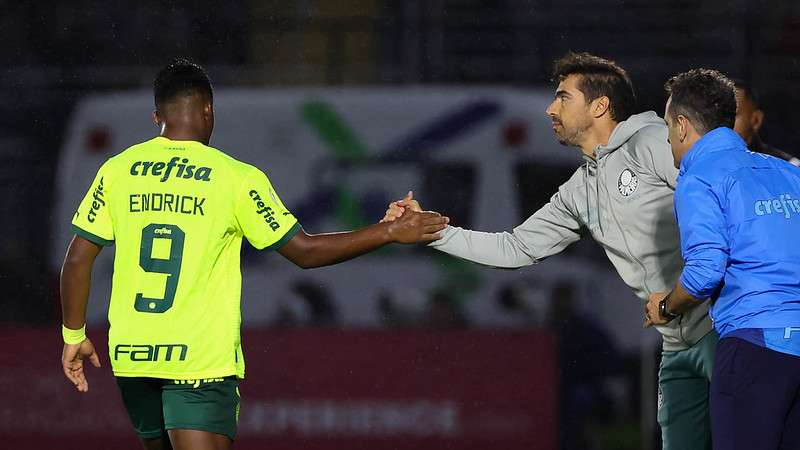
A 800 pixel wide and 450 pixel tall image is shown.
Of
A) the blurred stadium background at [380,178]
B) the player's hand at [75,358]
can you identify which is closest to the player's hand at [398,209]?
the player's hand at [75,358]

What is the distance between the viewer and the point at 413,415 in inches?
230

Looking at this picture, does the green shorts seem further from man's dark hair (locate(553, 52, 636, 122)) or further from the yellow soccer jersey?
man's dark hair (locate(553, 52, 636, 122))

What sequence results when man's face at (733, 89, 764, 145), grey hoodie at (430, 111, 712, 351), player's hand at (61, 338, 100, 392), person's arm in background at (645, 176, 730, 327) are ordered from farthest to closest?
man's face at (733, 89, 764, 145) → grey hoodie at (430, 111, 712, 351) → player's hand at (61, 338, 100, 392) → person's arm in background at (645, 176, 730, 327)

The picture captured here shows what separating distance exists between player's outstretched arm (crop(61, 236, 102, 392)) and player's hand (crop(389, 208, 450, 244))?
0.91 meters

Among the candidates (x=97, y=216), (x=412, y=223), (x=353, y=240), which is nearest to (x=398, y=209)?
(x=412, y=223)

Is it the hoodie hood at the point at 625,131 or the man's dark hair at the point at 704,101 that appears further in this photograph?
the hoodie hood at the point at 625,131

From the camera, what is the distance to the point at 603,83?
418cm

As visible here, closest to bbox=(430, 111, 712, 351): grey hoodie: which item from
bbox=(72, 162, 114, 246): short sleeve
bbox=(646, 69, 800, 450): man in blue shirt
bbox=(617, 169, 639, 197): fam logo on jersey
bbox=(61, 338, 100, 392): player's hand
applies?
bbox=(617, 169, 639, 197): fam logo on jersey

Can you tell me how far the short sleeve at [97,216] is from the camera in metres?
3.59

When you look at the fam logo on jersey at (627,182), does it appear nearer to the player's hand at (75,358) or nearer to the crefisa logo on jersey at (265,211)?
the crefisa logo on jersey at (265,211)

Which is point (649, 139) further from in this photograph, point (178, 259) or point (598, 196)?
point (178, 259)

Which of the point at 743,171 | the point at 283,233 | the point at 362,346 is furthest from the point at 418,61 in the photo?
the point at 743,171

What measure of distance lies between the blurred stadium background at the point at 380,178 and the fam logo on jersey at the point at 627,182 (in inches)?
73.1

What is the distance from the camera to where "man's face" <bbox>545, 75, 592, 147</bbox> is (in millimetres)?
4148
